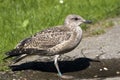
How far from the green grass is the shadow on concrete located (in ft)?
2.32

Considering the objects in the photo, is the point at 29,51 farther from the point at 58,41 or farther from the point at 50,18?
the point at 50,18

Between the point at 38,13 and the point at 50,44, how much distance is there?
284 centimetres

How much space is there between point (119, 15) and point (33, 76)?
3.36 metres

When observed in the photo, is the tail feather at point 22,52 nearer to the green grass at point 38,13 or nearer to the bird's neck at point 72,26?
the bird's neck at point 72,26

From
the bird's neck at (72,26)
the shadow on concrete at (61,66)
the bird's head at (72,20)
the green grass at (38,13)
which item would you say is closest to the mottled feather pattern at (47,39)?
the bird's neck at (72,26)

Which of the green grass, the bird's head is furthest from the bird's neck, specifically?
the green grass

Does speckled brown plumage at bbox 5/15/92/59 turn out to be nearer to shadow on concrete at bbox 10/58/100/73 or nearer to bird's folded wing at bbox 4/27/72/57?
bird's folded wing at bbox 4/27/72/57

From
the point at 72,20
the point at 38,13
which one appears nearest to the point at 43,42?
the point at 72,20

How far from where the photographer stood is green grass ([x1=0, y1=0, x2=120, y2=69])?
33.2 ft

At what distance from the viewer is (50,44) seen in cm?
839

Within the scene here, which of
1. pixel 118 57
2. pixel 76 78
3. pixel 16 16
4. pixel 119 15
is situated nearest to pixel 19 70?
pixel 76 78

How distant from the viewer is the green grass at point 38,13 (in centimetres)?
1011

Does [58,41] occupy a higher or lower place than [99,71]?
higher

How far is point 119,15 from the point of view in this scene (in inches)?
441
